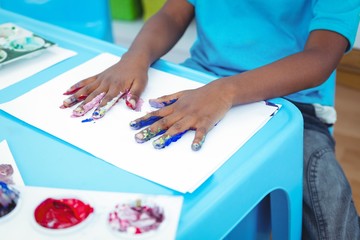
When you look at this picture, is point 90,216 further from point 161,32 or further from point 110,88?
point 161,32

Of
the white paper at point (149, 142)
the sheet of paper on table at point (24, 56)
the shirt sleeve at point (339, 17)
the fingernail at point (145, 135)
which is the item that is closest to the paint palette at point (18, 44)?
the sheet of paper on table at point (24, 56)

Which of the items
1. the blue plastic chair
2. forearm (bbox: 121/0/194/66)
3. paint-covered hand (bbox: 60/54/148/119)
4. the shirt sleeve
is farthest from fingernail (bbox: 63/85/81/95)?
the blue plastic chair

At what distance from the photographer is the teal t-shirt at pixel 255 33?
0.81 m

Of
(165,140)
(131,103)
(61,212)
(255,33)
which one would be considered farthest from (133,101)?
(255,33)

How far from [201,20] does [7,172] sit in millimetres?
524

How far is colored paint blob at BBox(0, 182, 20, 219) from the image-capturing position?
0.45 meters

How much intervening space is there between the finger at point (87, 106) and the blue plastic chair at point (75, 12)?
0.59 metres

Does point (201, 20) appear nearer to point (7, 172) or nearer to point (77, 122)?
point (77, 122)

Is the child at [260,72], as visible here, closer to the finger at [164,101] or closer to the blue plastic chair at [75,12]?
the finger at [164,101]

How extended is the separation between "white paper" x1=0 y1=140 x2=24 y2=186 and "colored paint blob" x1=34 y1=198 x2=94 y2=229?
2.2 inches

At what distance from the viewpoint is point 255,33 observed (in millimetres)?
835

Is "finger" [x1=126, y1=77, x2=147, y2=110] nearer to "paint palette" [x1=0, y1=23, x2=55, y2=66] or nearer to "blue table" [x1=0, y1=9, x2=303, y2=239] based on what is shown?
"blue table" [x1=0, y1=9, x2=303, y2=239]

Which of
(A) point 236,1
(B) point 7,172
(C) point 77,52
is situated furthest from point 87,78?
(A) point 236,1

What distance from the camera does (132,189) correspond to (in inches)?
18.7
